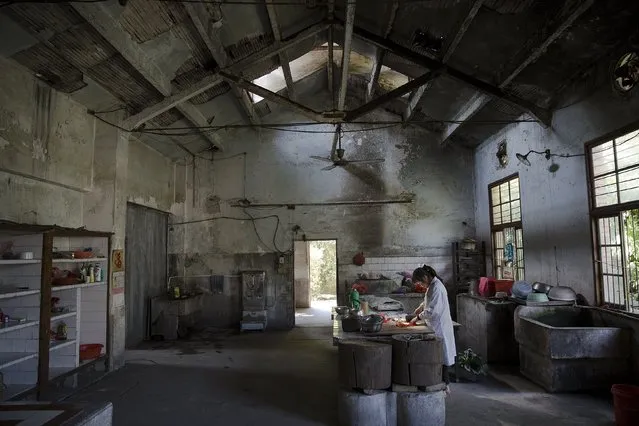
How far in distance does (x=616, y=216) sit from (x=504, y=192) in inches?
130

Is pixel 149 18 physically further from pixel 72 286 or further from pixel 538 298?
pixel 538 298

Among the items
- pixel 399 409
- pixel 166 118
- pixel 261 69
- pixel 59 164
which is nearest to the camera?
pixel 399 409

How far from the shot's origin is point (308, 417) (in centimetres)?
450

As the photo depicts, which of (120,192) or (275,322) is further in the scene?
(275,322)

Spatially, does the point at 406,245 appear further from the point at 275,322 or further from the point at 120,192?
the point at 120,192

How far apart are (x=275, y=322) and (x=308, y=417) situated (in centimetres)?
554

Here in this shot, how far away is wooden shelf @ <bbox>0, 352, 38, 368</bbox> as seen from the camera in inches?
172

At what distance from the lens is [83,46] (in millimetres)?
5059

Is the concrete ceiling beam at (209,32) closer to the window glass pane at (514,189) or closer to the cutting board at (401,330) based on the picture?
the cutting board at (401,330)

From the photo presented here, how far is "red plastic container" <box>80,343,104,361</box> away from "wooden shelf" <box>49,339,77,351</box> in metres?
0.43

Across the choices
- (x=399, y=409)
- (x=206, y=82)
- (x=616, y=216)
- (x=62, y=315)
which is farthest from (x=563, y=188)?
(x=62, y=315)

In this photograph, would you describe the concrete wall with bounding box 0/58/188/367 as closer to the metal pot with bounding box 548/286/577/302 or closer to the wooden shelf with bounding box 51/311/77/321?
the wooden shelf with bounding box 51/311/77/321

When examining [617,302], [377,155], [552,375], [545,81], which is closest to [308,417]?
[552,375]

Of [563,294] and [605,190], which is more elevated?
[605,190]
